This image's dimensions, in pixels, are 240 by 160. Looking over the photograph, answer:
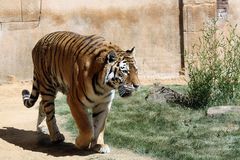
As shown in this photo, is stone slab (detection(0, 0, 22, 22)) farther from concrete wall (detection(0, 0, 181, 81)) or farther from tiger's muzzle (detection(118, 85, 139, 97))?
tiger's muzzle (detection(118, 85, 139, 97))

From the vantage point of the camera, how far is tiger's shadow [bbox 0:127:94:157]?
6.49m

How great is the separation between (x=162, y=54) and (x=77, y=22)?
5.87 ft

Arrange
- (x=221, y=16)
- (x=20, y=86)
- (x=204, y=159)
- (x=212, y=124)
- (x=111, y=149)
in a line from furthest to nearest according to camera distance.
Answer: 1. (x=221, y=16)
2. (x=20, y=86)
3. (x=212, y=124)
4. (x=111, y=149)
5. (x=204, y=159)

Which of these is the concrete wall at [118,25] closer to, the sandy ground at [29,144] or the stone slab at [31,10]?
the stone slab at [31,10]

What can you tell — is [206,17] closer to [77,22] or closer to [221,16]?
[221,16]

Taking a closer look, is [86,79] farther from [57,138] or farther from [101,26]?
[101,26]

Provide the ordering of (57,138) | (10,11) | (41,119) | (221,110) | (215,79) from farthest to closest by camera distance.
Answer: (10,11) < (215,79) < (221,110) < (41,119) < (57,138)

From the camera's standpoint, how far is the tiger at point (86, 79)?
19.8ft

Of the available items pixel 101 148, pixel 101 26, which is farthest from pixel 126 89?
pixel 101 26

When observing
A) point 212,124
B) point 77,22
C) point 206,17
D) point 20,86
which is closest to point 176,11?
point 206,17

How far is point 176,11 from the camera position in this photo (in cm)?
1169

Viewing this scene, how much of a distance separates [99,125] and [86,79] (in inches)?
23.0

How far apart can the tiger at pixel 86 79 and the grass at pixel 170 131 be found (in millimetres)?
548

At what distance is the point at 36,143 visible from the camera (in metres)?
6.98
